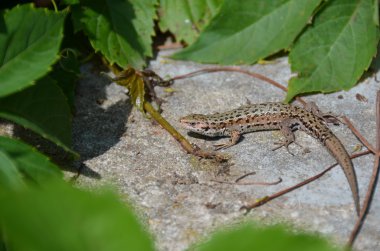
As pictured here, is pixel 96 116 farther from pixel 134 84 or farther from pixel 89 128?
pixel 134 84

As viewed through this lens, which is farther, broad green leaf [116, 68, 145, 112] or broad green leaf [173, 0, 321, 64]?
broad green leaf [116, 68, 145, 112]

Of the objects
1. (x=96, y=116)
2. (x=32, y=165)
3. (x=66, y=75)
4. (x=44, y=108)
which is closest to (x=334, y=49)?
(x=96, y=116)

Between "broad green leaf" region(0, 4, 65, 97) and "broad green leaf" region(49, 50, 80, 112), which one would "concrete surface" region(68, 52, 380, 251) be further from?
"broad green leaf" region(0, 4, 65, 97)

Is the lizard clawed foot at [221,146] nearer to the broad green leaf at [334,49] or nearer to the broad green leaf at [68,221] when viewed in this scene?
the broad green leaf at [334,49]

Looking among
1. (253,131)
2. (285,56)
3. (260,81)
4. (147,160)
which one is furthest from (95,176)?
(285,56)

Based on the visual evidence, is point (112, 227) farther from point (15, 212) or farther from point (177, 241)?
point (177, 241)

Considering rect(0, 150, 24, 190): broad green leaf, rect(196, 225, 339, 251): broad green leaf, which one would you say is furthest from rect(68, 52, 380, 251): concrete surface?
rect(196, 225, 339, 251): broad green leaf
